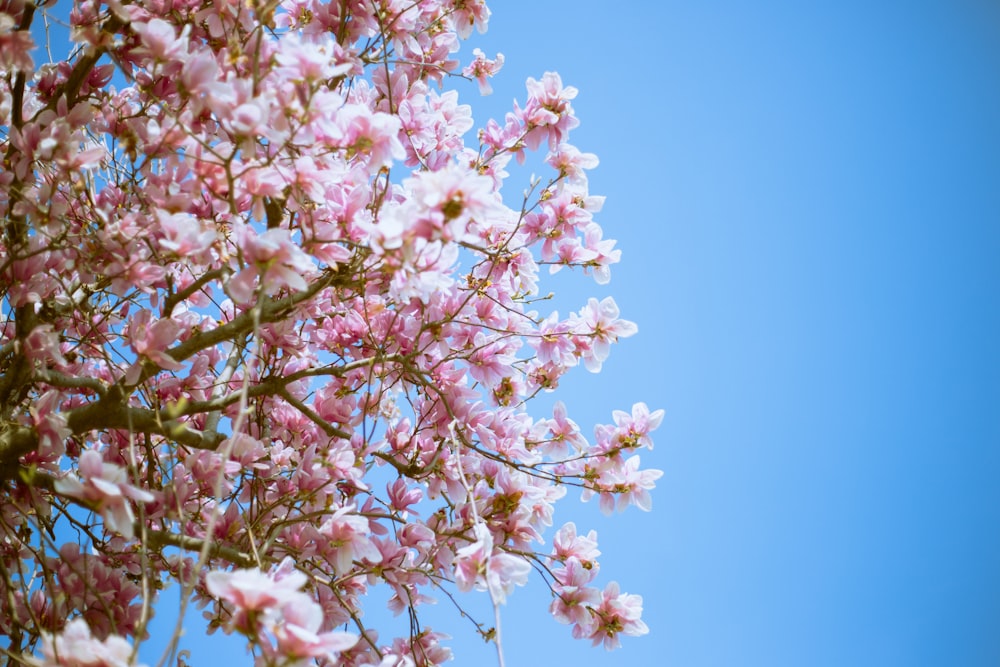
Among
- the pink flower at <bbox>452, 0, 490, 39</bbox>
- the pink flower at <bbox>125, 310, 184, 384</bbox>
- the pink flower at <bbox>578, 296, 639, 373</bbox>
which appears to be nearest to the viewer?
the pink flower at <bbox>125, 310, 184, 384</bbox>

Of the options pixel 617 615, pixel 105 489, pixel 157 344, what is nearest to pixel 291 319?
pixel 157 344

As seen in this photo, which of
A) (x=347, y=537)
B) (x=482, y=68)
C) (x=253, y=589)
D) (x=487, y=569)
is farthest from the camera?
(x=482, y=68)

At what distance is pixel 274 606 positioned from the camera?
0.78 meters

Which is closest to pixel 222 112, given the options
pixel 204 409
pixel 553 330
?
pixel 204 409

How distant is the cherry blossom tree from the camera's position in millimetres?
1029

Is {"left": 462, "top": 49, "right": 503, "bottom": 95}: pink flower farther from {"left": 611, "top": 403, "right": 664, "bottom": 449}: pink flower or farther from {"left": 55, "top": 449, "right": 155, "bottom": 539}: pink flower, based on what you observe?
{"left": 55, "top": 449, "right": 155, "bottom": 539}: pink flower

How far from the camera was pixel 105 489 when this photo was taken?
0.88m

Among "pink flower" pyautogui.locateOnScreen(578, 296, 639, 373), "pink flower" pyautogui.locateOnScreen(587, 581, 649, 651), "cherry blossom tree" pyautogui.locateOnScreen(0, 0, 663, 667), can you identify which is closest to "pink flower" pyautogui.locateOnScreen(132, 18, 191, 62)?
"cherry blossom tree" pyautogui.locateOnScreen(0, 0, 663, 667)

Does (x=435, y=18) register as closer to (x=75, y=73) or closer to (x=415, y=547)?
(x=75, y=73)

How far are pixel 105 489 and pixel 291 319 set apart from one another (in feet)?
1.86

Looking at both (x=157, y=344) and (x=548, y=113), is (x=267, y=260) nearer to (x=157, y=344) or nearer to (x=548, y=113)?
(x=157, y=344)

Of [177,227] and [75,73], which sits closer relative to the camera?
[177,227]

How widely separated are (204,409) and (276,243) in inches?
17.7

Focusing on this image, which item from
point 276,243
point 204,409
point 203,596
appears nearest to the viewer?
point 276,243
